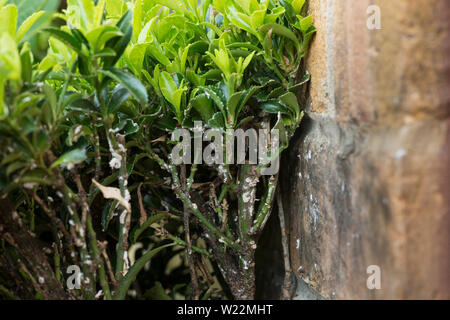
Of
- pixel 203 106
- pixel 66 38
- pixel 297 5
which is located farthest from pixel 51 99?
pixel 297 5

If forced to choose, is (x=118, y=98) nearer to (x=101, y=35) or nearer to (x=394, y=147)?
(x=101, y=35)

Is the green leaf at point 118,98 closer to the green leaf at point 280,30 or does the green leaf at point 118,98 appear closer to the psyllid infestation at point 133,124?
the psyllid infestation at point 133,124

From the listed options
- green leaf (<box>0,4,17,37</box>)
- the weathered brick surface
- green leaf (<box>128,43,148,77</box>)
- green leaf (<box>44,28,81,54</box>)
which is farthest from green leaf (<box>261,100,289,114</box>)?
green leaf (<box>0,4,17,37</box>)

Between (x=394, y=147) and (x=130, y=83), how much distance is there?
1.29 feet

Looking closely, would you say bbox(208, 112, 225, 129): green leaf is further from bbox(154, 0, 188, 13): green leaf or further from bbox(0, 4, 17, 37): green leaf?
bbox(0, 4, 17, 37): green leaf

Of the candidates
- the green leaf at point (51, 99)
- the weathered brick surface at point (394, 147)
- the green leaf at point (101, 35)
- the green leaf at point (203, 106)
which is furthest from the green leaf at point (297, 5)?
the green leaf at point (51, 99)

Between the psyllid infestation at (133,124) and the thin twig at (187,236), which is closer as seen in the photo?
the psyllid infestation at (133,124)

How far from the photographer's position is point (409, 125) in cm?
55

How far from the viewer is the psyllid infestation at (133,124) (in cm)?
62

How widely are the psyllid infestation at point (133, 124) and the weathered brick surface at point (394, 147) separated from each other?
0.15 m
